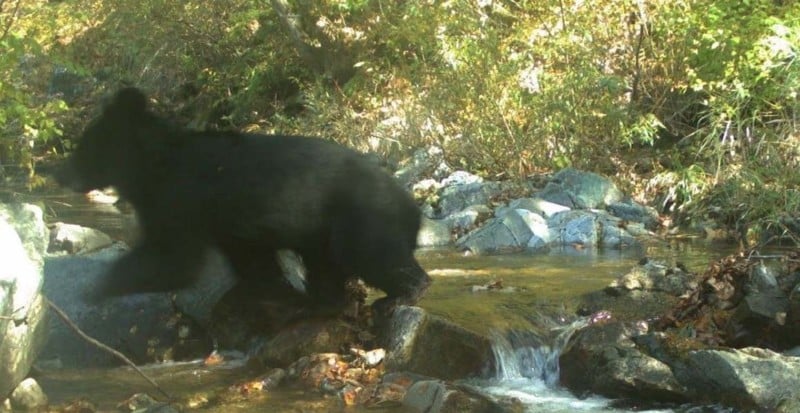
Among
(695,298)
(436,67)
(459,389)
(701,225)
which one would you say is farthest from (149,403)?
(436,67)

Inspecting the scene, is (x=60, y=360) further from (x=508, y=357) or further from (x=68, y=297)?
(x=508, y=357)

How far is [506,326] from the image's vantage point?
661 cm

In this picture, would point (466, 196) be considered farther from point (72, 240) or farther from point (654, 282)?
point (654, 282)

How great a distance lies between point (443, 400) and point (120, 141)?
2.77 m

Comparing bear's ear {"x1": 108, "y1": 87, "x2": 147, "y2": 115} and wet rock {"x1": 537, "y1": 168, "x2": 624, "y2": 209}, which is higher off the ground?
bear's ear {"x1": 108, "y1": 87, "x2": 147, "y2": 115}

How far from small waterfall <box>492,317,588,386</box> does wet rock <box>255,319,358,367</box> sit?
1033 millimetres

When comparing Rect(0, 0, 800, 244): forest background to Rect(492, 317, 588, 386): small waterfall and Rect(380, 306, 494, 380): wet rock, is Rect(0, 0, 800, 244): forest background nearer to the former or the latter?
Rect(380, 306, 494, 380): wet rock

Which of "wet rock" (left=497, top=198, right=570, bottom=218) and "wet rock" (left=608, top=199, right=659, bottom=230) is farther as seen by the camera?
"wet rock" (left=608, top=199, right=659, bottom=230)

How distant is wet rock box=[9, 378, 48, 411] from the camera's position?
16.9 feet

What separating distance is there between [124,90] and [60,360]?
6.37 feet

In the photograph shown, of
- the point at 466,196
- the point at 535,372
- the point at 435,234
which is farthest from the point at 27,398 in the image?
the point at 466,196

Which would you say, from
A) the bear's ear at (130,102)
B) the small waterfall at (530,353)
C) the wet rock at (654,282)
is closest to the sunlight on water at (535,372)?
the small waterfall at (530,353)

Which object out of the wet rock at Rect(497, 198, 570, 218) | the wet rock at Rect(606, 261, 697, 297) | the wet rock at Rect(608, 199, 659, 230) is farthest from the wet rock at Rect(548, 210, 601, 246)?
the wet rock at Rect(606, 261, 697, 297)

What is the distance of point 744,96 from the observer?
1307 centimetres
